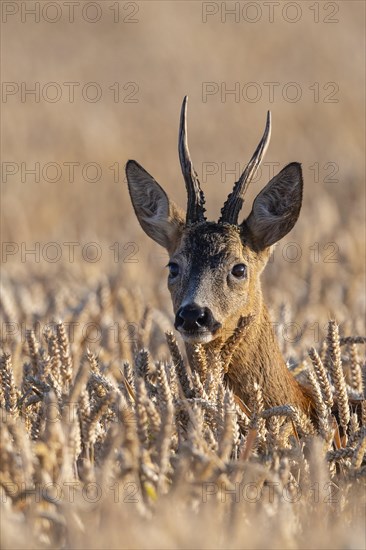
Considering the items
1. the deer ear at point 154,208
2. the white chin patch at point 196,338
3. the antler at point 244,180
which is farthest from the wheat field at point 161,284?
the antler at point 244,180

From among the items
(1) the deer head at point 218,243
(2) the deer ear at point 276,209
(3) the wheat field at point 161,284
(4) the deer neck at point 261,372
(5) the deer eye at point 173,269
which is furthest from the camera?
(2) the deer ear at point 276,209

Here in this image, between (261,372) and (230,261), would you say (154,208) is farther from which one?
(261,372)

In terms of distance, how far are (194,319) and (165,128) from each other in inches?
530

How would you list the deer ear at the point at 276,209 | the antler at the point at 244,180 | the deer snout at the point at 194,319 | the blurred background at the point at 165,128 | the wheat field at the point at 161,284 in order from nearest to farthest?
1. the wheat field at the point at 161,284
2. the deer snout at the point at 194,319
3. the antler at the point at 244,180
4. the deer ear at the point at 276,209
5. the blurred background at the point at 165,128

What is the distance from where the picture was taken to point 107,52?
2491 cm

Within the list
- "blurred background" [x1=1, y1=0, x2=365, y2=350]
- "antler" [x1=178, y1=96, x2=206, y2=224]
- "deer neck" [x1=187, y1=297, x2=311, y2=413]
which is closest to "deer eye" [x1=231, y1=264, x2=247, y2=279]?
"deer neck" [x1=187, y1=297, x2=311, y2=413]

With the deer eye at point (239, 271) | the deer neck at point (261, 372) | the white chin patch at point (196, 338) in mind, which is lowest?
the deer neck at point (261, 372)

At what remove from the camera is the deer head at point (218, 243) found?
21.5 ft

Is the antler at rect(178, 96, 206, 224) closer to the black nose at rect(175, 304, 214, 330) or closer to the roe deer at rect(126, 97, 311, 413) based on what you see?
the roe deer at rect(126, 97, 311, 413)

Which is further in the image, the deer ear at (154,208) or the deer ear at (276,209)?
the deer ear at (154,208)

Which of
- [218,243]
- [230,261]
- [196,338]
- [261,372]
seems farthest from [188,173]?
[261,372]

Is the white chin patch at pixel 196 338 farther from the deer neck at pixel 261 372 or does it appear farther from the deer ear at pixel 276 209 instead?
the deer ear at pixel 276 209

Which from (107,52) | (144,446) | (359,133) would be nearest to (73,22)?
(107,52)

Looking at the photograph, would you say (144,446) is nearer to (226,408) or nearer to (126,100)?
(226,408)
